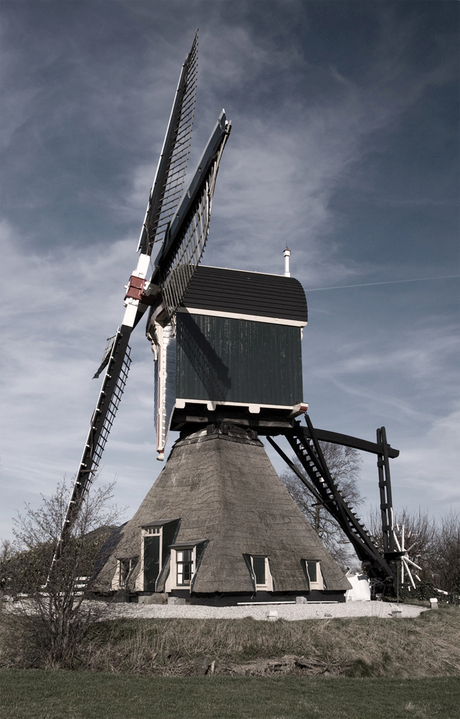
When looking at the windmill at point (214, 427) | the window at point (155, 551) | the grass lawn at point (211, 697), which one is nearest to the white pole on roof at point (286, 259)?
the windmill at point (214, 427)

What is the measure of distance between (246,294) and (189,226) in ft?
14.8

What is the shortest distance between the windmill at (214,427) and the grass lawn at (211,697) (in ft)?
17.1

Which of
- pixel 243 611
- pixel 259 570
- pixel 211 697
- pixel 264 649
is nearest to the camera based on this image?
pixel 211 697

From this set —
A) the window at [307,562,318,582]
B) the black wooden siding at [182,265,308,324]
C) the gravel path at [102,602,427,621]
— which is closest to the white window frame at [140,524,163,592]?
the gravel path at [102,602,427,621]

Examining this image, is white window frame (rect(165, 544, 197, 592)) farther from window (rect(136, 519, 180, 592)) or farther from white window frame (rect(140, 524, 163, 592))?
white window frame (rect(140, 524, 163, 592))

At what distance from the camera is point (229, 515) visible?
19688 mm

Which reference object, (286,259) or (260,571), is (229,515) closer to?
(260,571)

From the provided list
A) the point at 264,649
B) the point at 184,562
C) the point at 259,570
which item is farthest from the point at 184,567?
the point at 264,649

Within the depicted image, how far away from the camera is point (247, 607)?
1764cm

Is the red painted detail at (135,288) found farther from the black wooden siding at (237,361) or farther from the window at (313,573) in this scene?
the window at (313,573)

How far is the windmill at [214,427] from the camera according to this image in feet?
63.0

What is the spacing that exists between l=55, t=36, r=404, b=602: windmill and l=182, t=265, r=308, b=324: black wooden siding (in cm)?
4

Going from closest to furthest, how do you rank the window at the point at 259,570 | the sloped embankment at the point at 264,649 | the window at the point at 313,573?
the sloped embankment at the point at 264,649, the window at the point at 259,570, the window at the point at 313,573

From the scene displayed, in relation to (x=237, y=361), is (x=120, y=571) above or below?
below
